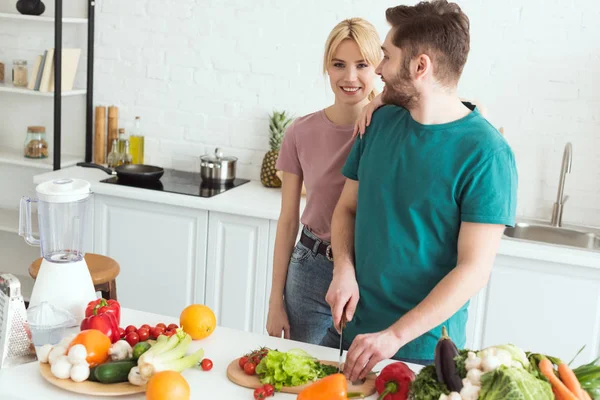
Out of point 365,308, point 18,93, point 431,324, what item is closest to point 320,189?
point 365,308

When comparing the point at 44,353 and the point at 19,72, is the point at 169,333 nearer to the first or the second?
the point at 44,353

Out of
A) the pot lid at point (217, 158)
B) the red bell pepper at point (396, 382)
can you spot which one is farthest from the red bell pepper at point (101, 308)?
the pot lid at point (217, 158)

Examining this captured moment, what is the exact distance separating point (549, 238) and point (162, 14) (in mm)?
2355

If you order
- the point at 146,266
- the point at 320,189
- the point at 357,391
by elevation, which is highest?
Result: the point at 320,189

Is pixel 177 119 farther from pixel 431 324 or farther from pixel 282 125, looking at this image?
pixel 431 324

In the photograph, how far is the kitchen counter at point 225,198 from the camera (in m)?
3.58

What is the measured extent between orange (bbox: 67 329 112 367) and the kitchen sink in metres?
2.31

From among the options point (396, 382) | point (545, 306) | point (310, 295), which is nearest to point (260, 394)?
point (396, 382)

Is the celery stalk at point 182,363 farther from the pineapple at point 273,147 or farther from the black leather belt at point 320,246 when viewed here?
the pineapple at point 273,147

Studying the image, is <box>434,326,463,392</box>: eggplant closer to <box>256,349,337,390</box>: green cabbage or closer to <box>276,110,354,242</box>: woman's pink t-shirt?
<box>256,349,337,390</box>: green cabbage

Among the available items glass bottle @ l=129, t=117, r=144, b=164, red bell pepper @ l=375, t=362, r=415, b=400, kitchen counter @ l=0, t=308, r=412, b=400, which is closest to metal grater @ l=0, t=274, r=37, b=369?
kitchen counter @ l=0, t=308, r=412, b=400

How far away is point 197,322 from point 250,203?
170 cm

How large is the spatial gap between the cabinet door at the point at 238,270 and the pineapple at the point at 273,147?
1.40 feet

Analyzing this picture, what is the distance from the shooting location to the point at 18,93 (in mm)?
4543
